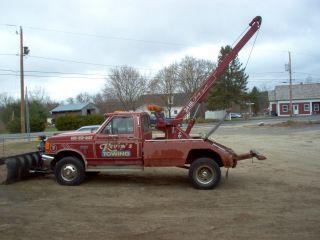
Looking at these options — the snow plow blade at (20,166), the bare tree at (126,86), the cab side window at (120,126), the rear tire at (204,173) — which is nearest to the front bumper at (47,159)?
the snow plow blade at (20,166)

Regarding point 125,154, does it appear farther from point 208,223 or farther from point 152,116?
point 208,223

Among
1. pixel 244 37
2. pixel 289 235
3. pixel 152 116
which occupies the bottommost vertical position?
pixel 289 235

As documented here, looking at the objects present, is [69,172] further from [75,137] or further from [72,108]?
[72,108]

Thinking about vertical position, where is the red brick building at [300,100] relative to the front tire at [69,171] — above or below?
above

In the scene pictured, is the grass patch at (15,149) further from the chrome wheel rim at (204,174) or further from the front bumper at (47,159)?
the chrome wheel rim at (204,174)

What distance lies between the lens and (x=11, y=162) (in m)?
11.1

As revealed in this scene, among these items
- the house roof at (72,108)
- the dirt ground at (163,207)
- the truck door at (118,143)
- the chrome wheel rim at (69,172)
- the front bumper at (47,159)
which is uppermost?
the house roof at (72,108)

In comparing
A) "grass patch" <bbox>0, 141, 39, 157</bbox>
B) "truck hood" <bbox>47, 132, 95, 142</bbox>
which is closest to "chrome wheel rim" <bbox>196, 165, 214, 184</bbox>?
"truck hood" <bbox>47, 132, 95, 142</bbox>

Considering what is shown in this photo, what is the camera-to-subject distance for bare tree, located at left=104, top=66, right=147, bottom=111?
63500 millimetres

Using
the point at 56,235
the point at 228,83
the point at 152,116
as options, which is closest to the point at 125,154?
the point at 152,116

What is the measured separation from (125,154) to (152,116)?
178 cm

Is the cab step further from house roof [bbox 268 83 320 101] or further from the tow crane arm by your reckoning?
house roof [bbox 268 83 320 101]

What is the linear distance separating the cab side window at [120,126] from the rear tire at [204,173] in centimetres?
190

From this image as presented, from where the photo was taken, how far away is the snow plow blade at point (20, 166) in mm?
11047
